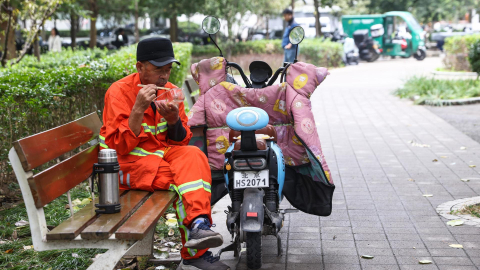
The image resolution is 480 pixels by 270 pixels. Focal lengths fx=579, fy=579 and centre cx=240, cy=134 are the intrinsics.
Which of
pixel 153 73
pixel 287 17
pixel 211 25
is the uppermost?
pixel 287 17

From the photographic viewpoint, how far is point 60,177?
3.42 m

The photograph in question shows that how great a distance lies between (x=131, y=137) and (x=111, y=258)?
3.06 feet

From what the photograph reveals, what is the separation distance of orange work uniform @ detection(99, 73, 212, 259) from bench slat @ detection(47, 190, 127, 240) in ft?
1.58

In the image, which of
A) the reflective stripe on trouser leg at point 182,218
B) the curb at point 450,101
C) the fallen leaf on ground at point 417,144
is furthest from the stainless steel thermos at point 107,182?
the curb at point 450,101

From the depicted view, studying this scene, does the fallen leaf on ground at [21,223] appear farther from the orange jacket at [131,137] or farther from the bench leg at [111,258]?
→ the bench leg at [111,258]

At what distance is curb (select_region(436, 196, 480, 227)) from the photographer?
5.05 meters

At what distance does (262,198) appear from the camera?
155 inches

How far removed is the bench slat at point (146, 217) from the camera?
2.95 meters

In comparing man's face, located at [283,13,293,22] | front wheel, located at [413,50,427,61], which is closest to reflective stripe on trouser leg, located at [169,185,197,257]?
man's face, located at [283,13,293,22]

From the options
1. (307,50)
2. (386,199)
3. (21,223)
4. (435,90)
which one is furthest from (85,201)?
(307,50)

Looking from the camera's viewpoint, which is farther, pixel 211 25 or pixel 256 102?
pixel 211 25

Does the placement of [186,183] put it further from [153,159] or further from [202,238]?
[202,238]

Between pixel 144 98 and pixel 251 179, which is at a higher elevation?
pixel 144 98

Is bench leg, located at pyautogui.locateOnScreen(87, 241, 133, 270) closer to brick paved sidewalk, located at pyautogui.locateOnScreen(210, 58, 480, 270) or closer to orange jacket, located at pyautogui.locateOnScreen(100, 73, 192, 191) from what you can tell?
orange jacket, located at pyautogui.locateOnScreen(100, 73, 192, 191)
